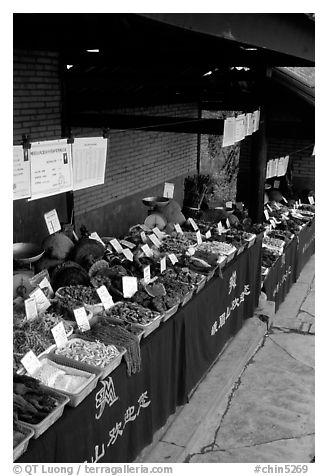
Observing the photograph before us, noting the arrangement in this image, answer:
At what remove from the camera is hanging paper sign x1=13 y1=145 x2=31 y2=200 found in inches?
151

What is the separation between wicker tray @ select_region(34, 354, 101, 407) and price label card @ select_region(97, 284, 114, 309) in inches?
39.5

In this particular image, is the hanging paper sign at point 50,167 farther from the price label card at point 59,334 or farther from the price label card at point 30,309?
the price label card at point 59,334

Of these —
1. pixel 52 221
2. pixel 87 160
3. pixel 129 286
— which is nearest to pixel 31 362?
pixel 129 286

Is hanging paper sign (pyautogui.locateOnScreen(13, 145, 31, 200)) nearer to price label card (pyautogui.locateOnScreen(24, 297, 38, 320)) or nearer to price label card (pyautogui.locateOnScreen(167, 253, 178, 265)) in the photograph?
price label card (pyautogui.locateOnScreen(24, 297, 38, 320))

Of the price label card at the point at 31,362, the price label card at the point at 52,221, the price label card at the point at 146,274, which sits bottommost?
the price label card at the point at 31,362

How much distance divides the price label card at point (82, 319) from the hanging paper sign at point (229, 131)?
302cm

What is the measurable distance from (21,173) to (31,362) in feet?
4.93

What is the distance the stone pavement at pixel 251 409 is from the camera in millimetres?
5252

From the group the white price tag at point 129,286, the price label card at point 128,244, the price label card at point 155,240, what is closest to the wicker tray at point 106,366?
the white price tag at point 129,286

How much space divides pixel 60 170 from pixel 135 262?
2.14m

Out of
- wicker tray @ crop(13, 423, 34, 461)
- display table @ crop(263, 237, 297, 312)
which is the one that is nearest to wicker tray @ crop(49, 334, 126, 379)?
wicker tray @ crop(13, 423, 34, 461)

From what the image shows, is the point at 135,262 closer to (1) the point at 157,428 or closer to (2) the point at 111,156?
(1) the point at 157,428

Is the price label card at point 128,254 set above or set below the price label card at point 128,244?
below

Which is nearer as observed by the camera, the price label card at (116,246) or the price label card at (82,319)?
the price label card at (82,319)
